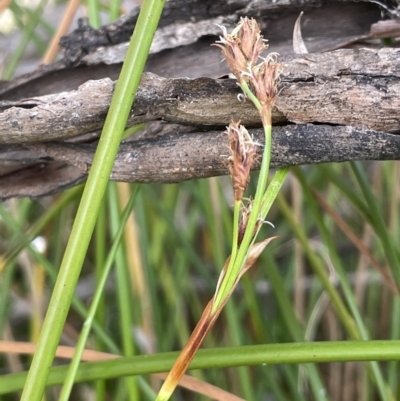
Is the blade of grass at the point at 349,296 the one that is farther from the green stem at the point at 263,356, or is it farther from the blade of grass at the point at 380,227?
the green stem at the point at 263,356

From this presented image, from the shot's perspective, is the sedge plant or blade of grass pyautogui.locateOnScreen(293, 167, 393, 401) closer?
the sedge plant

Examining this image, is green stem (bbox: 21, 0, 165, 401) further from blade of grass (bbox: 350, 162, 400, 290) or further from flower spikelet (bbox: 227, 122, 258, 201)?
blade of grass (bbox: 350, 162, 400, 290)

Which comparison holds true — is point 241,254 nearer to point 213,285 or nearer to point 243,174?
point 243,174

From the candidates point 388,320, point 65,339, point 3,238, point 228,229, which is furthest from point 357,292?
point 3,238

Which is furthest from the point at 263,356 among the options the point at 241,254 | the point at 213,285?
the point at 213,285

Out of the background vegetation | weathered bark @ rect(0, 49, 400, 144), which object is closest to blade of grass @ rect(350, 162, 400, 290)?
the background vegetation

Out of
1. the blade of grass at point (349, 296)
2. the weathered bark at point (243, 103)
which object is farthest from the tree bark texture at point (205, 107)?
the blade of grass at point (349, 296)
